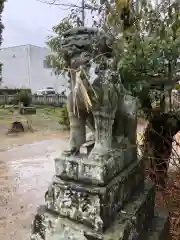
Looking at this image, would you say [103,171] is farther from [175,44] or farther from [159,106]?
[159,106]

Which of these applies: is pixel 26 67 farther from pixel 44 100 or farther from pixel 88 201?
pixel 88 201

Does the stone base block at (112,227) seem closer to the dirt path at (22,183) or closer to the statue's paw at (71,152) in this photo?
the statue's paw at (71,152)

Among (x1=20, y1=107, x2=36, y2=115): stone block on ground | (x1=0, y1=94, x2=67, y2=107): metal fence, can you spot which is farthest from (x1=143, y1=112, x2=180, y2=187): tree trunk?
(x1=0, y1=94, x2=67, y2=107): metal fence

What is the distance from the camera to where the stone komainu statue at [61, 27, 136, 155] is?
1345 millimetres

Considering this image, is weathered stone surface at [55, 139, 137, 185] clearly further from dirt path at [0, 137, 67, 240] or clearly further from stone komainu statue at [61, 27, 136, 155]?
dirt path at [0, 137, 67, 240]

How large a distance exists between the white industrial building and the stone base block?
802 inches

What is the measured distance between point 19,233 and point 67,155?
1649mm

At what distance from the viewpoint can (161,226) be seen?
1.84 metres

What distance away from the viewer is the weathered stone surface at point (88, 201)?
131cm

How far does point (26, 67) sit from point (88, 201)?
73.2 ft

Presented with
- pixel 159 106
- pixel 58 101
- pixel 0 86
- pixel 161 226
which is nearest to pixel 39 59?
pixel 0 86

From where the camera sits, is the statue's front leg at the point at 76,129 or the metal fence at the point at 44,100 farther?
the metal fence at the point at 44,100

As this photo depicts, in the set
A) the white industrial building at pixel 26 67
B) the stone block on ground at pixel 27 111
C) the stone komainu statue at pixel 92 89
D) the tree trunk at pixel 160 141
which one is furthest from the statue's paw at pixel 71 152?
the white industrial building at pixel 26 67

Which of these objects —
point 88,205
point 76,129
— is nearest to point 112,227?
point 88,205
